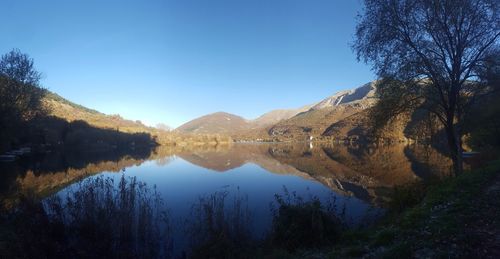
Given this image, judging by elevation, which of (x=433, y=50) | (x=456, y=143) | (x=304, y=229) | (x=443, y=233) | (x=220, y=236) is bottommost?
(x=220, y=236)

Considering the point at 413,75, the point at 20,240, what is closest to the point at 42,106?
the point at 20,240

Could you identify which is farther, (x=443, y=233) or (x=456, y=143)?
(x=456, y=143)

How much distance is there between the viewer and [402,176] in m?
33.6

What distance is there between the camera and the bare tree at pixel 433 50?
15.1 m

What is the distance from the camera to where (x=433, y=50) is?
1596 centimetres

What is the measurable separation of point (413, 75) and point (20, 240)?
17414mm

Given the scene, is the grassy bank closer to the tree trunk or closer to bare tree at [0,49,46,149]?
the tree trunk

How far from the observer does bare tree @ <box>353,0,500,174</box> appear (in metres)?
15.1

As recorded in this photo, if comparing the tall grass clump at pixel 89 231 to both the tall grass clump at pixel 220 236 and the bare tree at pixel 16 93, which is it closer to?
the tall grass clump at pixel 220 236

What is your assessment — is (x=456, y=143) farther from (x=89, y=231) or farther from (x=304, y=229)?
(x=89, y=231)

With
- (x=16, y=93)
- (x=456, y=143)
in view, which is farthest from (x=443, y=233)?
(x=16, y=93)

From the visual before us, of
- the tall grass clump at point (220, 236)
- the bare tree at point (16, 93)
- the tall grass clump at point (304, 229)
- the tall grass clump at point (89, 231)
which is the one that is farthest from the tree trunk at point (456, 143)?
the bare tree at point (16, 93)

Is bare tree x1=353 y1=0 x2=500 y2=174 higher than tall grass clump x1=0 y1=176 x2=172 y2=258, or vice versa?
bare tree x1=353 y1=0 x2=500 y2=174

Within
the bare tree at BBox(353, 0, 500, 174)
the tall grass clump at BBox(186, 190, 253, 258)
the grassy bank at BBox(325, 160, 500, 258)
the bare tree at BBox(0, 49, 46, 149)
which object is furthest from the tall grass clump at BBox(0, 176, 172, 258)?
the bare tree at BBox(0, 49, 46, 149)
